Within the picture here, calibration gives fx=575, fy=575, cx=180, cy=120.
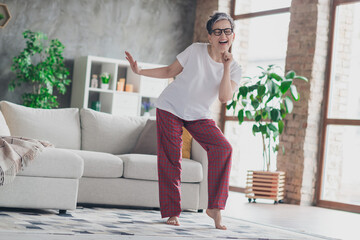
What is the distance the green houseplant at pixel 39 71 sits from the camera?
23.2 feet

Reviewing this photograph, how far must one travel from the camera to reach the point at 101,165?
14.4 ft

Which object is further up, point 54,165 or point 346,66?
point 346,66

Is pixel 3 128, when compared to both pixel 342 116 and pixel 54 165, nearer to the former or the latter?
pixel 54 165

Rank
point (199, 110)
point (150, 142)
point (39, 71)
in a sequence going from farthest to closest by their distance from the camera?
point (39, 71) → point (150, 142) → point (199, 110)

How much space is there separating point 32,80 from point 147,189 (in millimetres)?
3172

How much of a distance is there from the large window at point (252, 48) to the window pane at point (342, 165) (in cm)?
79

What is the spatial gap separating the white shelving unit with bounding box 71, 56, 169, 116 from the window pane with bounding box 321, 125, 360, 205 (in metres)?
2.28

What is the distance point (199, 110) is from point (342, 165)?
3546mm

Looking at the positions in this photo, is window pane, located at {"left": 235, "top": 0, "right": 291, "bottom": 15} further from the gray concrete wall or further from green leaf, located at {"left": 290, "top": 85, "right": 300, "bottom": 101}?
green leaf, located at {"left": 290, "top": 85, "right": 300, "bottom": 101}

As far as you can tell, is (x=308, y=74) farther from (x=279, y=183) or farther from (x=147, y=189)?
(x=147, y=189)

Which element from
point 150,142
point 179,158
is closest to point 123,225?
point 179,158

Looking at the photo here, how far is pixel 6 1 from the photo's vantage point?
285 inches

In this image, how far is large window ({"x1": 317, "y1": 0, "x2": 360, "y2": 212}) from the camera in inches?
254

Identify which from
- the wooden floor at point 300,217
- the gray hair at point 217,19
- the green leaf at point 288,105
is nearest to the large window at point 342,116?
the wooden floor at point 300,217
